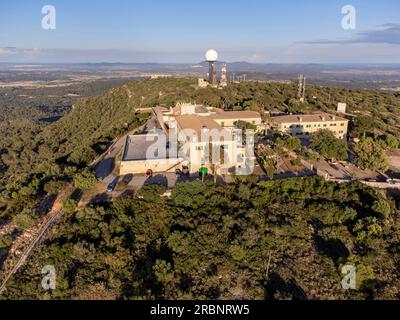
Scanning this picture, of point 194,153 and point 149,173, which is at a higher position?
point 194,153

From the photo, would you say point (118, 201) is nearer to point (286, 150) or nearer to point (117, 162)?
point (117, 162)

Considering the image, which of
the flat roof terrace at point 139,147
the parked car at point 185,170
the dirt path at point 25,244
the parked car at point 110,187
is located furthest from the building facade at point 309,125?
the dirt path at point 25,244

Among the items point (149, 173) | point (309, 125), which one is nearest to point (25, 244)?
point (149, 173)

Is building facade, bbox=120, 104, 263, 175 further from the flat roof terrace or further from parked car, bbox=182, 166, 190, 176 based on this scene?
parked car, bbox=182, 166, 190, 176

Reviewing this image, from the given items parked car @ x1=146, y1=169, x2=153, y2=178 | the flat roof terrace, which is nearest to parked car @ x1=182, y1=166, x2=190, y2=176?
the flat roof terrace

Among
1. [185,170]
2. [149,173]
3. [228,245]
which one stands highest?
[185,170]

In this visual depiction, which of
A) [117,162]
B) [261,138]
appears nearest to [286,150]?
[261,138]

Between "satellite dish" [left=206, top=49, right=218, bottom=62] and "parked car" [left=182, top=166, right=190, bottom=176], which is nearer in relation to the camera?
"parked car" [left=182, top=166, right=190, bottom=176]

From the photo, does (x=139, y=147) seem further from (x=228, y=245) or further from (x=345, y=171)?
(x=345, y=171)

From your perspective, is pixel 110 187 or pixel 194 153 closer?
pixel 110 187

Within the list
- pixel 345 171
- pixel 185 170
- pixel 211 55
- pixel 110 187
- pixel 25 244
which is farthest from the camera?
pixel 211 55
